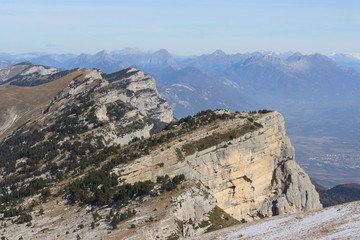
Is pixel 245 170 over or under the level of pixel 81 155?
over

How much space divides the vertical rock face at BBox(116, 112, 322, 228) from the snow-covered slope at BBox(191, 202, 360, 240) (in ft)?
74.2

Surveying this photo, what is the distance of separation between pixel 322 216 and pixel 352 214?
143 inches

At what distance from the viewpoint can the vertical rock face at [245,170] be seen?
76.4m

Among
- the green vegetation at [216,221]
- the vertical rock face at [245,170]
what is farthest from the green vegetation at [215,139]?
the green vegetation at [216,221]

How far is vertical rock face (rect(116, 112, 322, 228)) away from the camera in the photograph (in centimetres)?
7644

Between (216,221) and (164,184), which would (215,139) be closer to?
(164,184)

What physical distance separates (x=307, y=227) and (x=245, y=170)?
137 feet

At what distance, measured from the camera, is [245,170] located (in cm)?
8600

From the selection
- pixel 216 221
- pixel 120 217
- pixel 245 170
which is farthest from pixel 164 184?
pixel 245 170

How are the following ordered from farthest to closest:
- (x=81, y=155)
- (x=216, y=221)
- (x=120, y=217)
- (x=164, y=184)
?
1. (x=81, y=155)
2. (x=164, y=184)
3. (x=216, y=221)
4. (x=120, y=217)

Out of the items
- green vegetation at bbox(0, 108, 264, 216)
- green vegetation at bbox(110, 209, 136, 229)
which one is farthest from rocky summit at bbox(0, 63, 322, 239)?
green vegetation at bbox(0, 108, 264, 216)

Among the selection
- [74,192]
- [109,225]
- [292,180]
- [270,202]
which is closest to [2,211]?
[74,192]

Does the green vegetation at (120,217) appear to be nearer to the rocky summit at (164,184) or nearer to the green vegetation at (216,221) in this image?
the rocky summit at (164,184)

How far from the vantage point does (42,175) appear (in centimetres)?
10988
